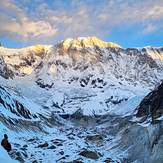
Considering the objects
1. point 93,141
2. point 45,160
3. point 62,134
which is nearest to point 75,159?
point 45,160

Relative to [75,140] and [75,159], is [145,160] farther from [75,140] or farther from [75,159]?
[75,140]

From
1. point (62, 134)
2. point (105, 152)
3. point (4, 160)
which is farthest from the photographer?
point (62, 134)

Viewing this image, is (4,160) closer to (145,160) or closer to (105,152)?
(145,160)

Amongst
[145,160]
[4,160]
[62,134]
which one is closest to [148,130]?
[145,160]

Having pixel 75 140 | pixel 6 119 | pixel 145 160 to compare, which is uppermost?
pixel 6 119

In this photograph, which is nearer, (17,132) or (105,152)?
(105,152)

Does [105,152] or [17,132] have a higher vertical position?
[17,132]

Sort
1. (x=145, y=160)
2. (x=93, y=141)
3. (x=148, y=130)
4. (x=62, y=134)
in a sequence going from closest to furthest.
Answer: (x=145, y=160), (x=148, y=130), (x=93, y=141), (x=62, y=134)

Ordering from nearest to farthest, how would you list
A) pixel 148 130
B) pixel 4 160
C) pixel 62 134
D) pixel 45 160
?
pixel 4 160 < pixel 148 130 < pixel 45 160 < pixel 62 134

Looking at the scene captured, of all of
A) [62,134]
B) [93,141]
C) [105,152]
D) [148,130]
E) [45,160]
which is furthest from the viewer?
[62,134]
